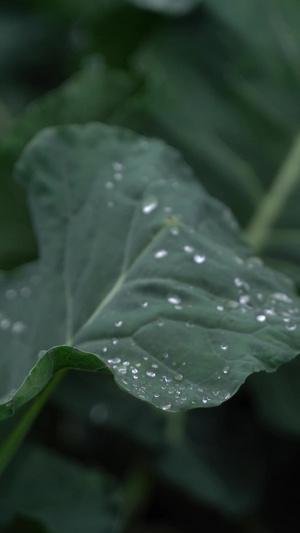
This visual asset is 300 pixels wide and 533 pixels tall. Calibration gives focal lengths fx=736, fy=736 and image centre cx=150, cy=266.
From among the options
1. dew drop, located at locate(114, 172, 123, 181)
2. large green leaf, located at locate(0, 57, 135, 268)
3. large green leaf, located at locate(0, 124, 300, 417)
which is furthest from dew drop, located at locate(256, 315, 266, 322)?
large green leaf, located at locate(0, 57, 135, 268)

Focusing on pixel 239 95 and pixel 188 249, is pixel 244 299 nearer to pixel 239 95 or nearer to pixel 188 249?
pixel 188 249

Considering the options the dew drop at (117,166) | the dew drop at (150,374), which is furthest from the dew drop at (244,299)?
the dew drop at (117,166)

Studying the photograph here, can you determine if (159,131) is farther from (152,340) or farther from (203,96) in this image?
(152,340)

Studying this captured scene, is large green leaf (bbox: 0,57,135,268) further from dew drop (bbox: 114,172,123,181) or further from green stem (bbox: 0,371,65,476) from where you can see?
green stem (bbox: 0,371,65,476)

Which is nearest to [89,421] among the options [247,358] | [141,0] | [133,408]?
[133,408]

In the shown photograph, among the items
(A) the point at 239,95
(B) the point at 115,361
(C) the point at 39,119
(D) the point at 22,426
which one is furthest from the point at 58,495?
(A) the point at 239,95
